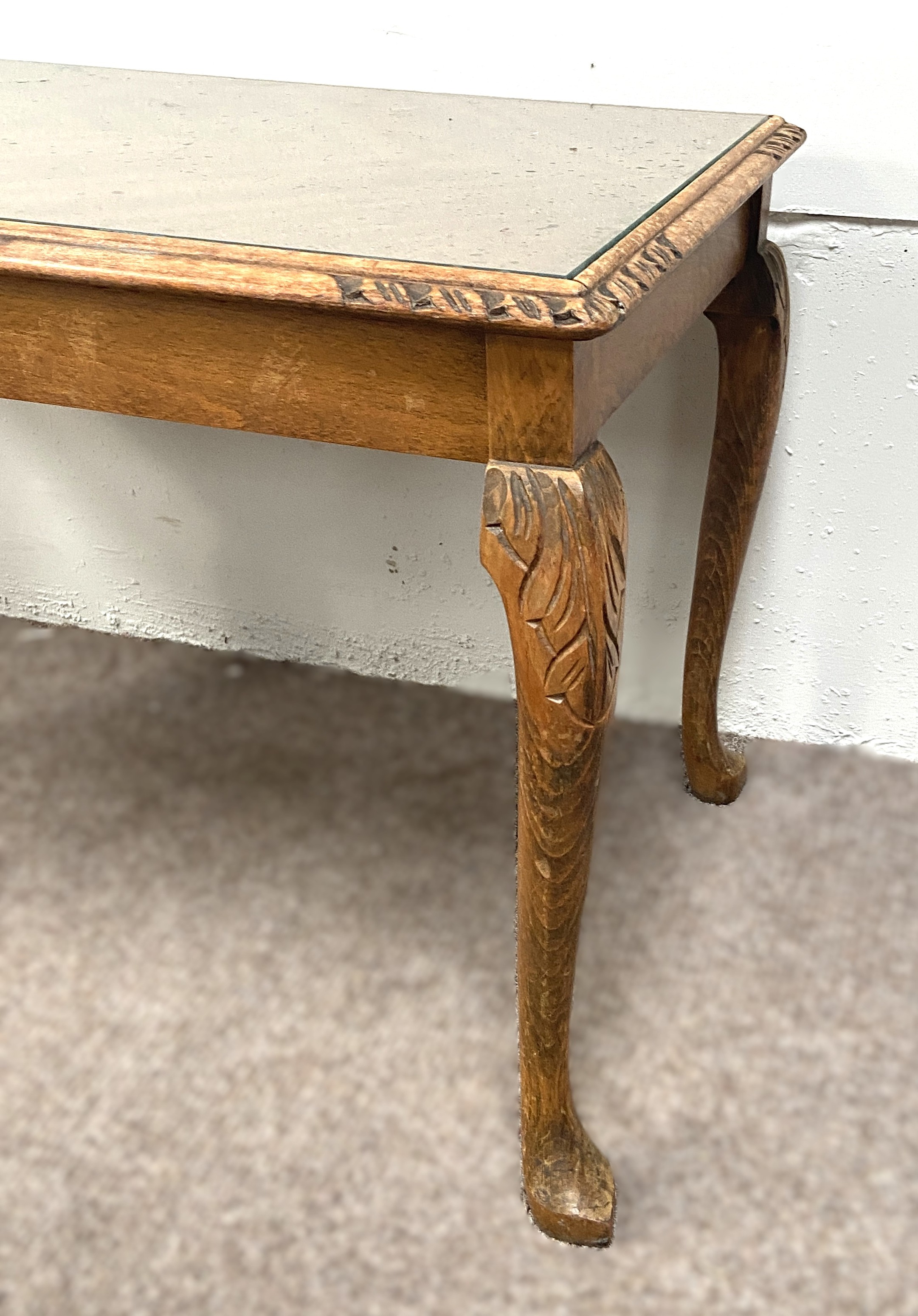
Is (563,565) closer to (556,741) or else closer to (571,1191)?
(556,741)

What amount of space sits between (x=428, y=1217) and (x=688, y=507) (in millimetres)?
677

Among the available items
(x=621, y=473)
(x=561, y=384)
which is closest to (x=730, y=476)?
(x=621, y=473)

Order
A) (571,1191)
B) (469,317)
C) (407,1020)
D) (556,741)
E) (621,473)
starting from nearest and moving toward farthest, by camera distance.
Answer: (469,317) < (556,741) < (571,1191) < (407,1020) < (621,473)

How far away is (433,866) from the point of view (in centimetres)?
128

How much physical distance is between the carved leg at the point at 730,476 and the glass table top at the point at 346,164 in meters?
0.13

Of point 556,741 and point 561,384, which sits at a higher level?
point 561,384

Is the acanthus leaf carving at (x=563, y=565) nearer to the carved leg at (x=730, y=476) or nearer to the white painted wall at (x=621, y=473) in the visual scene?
the carved leg at (x=730, y=476)

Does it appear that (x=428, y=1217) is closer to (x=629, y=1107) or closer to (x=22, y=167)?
(x=629, y=1107)

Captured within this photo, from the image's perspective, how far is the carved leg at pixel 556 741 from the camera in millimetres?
695

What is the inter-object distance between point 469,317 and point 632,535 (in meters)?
0.71

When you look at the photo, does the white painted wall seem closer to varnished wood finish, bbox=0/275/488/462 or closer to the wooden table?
the wooden table

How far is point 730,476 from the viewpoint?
1.14 m

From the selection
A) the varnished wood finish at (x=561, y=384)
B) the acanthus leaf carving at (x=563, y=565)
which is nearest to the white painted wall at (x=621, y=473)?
the varnished wood finish at (x=561, y=384)

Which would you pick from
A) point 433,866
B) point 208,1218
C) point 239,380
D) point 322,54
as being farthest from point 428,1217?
point 322,54
